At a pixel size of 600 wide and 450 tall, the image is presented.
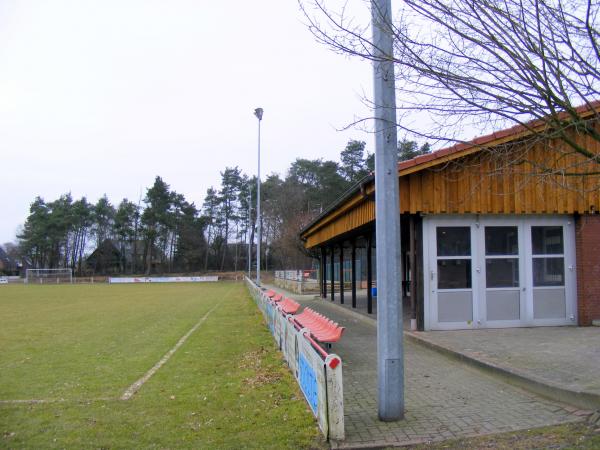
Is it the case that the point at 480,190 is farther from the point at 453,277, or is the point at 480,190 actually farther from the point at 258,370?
the point at 258,370

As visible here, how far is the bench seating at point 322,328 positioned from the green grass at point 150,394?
0.88 meters

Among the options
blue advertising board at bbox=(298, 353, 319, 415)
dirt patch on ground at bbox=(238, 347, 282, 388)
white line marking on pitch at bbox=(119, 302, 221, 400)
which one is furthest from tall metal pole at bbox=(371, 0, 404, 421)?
white line marking on pitch at bbox=(119, 302, 221, 400)

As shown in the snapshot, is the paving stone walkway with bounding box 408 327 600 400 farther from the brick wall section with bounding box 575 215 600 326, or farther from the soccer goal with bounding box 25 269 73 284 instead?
the soccer goal with bounding box 25 269 73 284

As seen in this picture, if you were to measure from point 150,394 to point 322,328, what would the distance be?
3.90m

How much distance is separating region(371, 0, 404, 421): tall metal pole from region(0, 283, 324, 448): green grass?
3.15ft

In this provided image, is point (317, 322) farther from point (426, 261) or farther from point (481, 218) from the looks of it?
point (481, 218)

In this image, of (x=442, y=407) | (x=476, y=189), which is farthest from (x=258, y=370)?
(x=476, y=189)

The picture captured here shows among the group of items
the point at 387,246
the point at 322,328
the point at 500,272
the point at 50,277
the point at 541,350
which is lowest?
the point at 50,277

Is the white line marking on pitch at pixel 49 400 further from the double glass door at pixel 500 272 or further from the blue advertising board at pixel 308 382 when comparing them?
the double glass door at pixel 500 272

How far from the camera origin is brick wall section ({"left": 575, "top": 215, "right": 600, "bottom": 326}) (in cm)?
1212

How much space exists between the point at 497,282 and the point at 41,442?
32.8 ft

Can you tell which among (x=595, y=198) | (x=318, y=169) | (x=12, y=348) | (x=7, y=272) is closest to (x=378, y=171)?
(x=595, y=198)

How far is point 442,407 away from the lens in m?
6.08

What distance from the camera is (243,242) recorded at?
91.4m
